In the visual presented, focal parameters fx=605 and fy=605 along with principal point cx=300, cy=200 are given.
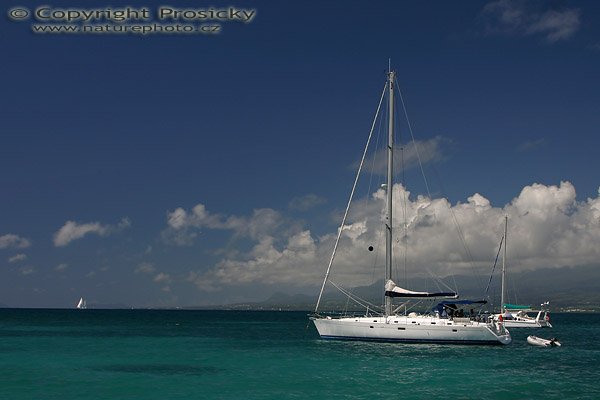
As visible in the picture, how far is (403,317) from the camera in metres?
56.1

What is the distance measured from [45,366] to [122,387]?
13.2 metres

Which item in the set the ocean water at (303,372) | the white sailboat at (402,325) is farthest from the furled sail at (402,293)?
the ocean water at (303,372)

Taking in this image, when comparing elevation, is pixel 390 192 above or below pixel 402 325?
above

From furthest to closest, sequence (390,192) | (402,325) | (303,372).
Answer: (390,192), (402,325), (303,372)

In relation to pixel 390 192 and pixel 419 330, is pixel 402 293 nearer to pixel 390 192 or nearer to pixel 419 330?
pixel 419 330

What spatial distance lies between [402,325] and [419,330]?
166 centimetres

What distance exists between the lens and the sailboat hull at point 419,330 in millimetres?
55531

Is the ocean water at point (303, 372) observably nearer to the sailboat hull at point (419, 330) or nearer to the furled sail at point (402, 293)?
the sailboat hull at point (419, 330)

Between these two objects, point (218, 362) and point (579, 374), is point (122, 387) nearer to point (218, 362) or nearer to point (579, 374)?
point (218, 362)

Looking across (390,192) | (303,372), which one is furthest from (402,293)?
(303,372)

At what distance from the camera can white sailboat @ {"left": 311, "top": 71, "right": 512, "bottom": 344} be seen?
55.7 meters

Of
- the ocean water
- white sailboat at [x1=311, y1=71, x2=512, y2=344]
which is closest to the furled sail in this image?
white sailboat at [x1=311, y1=71, x2=512, y2=344]

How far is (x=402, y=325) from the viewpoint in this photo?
5538 cm

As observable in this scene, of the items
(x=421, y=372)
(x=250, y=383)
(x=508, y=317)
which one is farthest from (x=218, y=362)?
(x=508, y=317)
